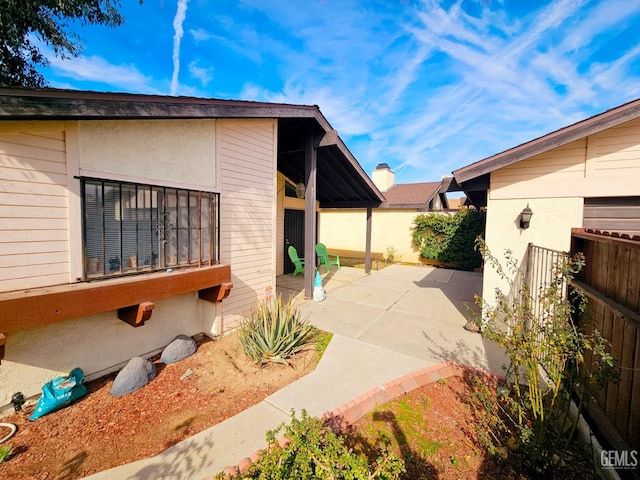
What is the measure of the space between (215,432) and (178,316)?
7.43 ft

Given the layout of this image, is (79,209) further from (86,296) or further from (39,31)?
(39,31)

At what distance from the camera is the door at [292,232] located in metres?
9.68

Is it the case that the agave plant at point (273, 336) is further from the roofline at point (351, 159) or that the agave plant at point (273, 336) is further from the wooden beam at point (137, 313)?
the roofline at point (351, 159)

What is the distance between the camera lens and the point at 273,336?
12.5ft

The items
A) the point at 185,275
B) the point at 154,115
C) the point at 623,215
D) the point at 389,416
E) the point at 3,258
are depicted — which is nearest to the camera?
the point at 3,258

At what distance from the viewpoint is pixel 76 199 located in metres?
2.82

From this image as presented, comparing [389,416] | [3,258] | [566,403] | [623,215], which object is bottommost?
[389,416]

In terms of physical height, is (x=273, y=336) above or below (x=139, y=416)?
above

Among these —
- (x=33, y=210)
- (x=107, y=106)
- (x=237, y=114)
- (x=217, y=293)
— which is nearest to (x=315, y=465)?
(x=217, y=293)

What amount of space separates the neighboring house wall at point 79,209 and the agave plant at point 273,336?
102 cm

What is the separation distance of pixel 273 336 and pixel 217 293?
4.21 ft

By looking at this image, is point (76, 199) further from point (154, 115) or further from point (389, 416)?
point (389, 416)

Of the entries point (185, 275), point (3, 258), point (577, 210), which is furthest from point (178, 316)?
point (577, 210)

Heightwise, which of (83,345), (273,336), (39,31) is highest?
(39,31)
